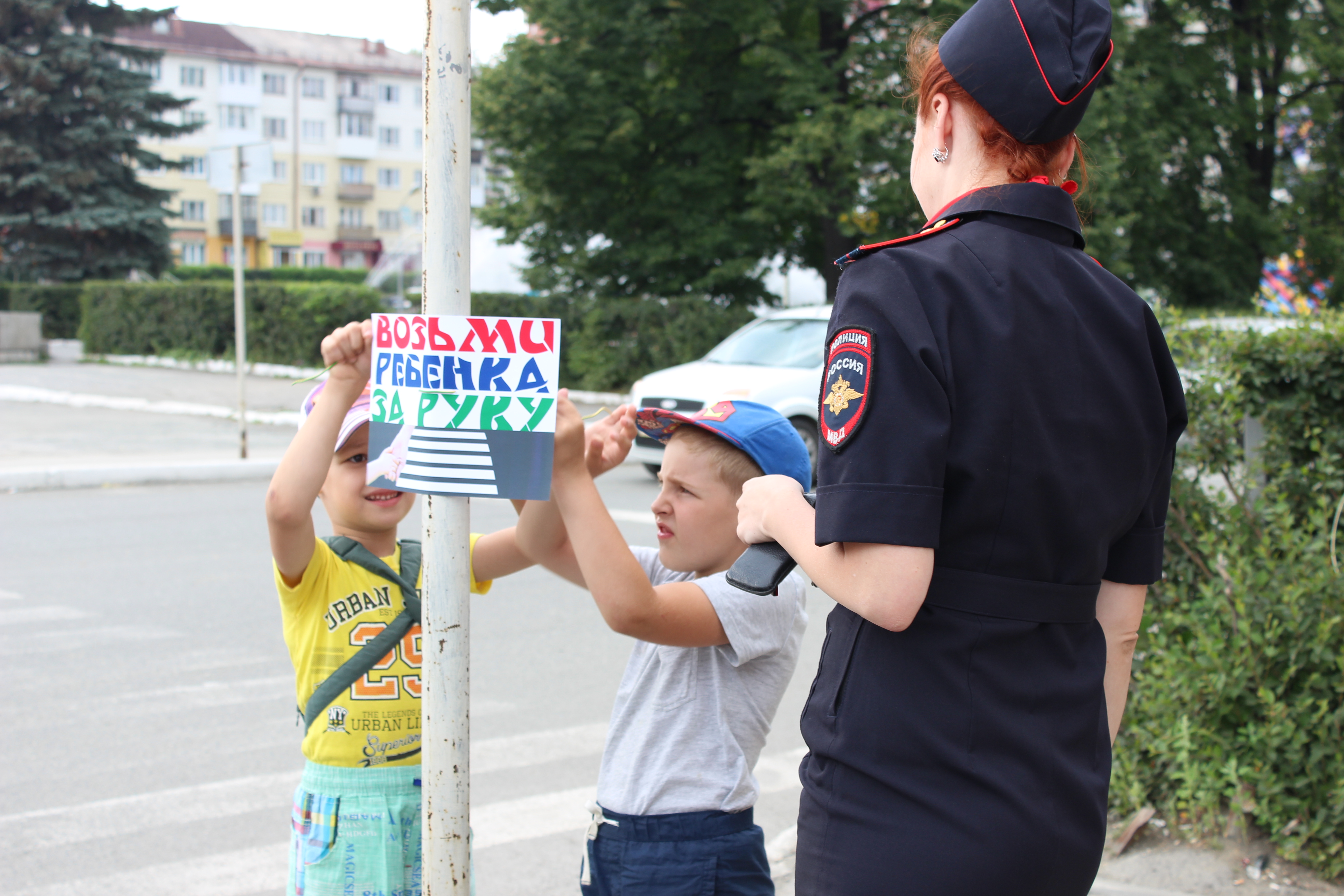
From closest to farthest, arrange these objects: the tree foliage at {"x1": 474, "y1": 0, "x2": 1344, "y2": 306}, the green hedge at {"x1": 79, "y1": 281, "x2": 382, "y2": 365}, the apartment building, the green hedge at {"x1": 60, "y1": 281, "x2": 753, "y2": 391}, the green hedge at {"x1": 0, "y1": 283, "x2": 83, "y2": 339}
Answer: the tree foliage at {"x1": 474, "y1": 0, "x2": 1344, "y2": 306} < the green hedge at {"x1": 60, "y1": 281, "x2": 753, "y2": 391} < the green hedge at {"x1": 79, "y1": 281, "x2": 382, "y2": 365} < the green hedge at {"x1": 0, "y1": 283, "x2": 83, "y2": 339} < the apartment building

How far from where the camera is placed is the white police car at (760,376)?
11719mm

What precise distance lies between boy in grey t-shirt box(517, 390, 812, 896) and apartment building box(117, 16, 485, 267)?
246 feet

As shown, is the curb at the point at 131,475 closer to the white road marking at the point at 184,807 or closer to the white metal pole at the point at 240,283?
the white metal pole at the point at 240,283

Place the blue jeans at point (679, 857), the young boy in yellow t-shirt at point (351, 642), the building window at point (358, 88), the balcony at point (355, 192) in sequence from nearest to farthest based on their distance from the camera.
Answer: the blue jeans at point (679, 857)
the young boy in yellow t-shirt at point (351, 642)
the building window at point (358, 88)
the balcony at point (355, 192)

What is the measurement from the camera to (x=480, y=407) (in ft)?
5.63

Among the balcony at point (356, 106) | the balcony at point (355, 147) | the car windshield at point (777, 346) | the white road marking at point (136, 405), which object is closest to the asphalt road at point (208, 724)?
the car windshield at point (777, 346)

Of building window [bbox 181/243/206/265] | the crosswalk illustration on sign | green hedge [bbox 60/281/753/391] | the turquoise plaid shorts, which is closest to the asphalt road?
the turquoise plaid shorts

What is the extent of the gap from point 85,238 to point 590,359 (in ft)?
63.3

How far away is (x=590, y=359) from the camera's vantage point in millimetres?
20062

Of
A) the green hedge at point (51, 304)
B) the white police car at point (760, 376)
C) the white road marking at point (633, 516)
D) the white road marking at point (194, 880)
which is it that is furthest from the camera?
the green hedge at point (51, 304)

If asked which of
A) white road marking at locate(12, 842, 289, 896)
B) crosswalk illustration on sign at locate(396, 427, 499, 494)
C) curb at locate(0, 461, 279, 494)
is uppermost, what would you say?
crosswalk illustration on sign at locate(396, 427, 499, 494)

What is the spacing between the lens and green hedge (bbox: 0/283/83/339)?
1176 inches

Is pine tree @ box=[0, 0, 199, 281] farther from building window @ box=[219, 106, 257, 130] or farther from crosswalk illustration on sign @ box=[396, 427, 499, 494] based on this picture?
building window @ box=[219, 106, 257, 130]

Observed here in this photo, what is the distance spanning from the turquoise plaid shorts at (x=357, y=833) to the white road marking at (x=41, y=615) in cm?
505
